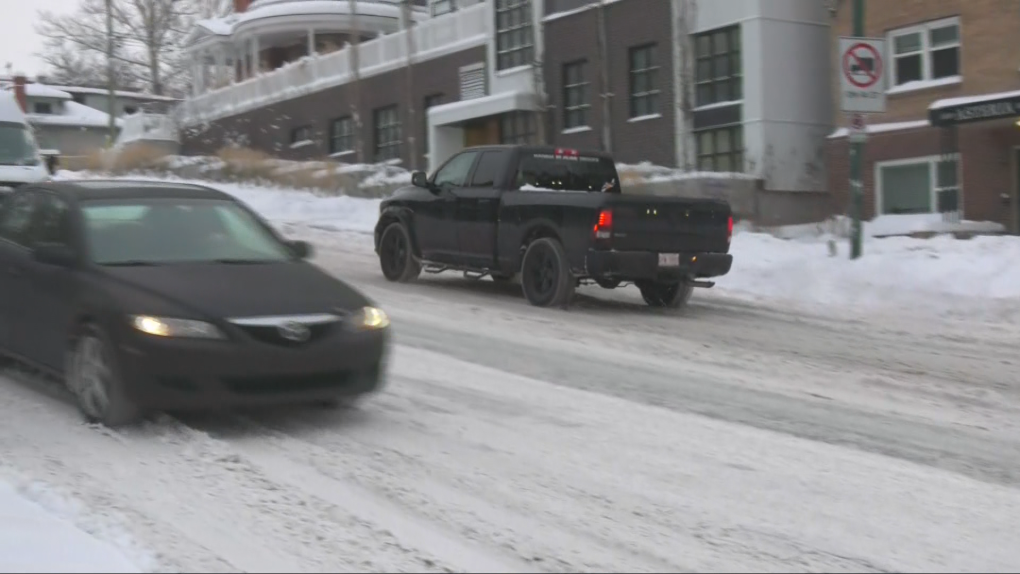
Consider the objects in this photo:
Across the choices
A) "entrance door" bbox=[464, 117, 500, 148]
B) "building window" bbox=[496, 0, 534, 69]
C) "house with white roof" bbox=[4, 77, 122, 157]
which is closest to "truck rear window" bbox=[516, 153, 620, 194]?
"building window" bbox=[496, 0, 534, 69]

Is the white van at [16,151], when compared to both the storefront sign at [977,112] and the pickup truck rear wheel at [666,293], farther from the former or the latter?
the storefront sign at [977,112]

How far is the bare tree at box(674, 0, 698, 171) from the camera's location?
26141 millimetres

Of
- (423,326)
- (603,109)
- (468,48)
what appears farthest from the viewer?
(468,48)

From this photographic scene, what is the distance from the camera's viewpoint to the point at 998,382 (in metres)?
9.84

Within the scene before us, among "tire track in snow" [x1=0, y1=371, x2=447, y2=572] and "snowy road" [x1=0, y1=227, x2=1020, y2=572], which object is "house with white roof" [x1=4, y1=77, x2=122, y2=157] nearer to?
"snowy road" [x1=0, y1=227, x2=1020, y2=572]

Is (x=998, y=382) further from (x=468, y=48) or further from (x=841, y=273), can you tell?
(x=468, y=48)

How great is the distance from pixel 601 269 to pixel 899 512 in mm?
6737

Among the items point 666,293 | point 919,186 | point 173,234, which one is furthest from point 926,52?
point 173,234

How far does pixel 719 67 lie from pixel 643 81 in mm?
2268

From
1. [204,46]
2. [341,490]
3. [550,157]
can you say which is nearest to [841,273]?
[550,157]

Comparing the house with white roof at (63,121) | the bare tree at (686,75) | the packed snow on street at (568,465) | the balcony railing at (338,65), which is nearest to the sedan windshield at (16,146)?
the packed snow on street at (568,465)

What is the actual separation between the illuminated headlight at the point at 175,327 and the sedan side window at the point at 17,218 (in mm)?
2132

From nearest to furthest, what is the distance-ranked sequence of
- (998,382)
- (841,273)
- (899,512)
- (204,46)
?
(899,512), (998,382), (841,273), (204,46)

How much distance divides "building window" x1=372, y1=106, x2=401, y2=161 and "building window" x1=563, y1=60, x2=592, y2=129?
798 cm
